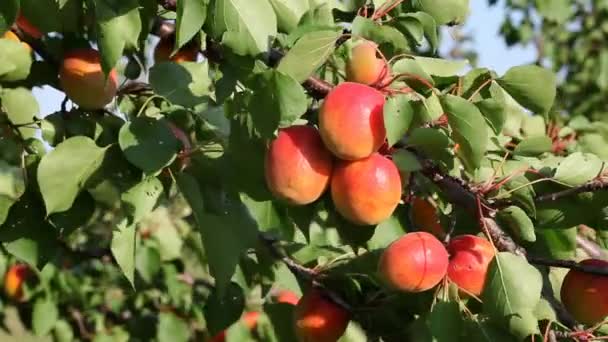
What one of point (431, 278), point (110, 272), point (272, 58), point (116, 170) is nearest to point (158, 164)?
point (116, 170)

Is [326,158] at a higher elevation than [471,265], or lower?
higher

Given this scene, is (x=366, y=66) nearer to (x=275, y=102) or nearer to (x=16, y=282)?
(x=275, y=102)

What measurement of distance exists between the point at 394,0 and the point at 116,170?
1.20ft

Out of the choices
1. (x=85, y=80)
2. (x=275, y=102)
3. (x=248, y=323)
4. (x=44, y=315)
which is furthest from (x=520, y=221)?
(x=44, y=315)

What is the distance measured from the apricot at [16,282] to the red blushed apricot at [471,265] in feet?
6.18

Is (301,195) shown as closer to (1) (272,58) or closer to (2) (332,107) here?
(2) (332,107)

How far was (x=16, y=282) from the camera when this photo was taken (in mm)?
2648

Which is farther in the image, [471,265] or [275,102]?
[471,265]

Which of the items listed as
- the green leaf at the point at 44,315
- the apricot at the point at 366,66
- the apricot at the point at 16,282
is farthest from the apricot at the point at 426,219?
the apricot at the point at 16,282

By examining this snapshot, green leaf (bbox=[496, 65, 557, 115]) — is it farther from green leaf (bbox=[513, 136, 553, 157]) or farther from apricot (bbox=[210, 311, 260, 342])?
apricot (bbox=[210, 311, 260, 342])

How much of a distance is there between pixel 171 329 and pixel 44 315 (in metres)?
0.45

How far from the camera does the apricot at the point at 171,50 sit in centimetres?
130

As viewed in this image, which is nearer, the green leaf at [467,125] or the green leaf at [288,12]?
the green leaf at [467,125]

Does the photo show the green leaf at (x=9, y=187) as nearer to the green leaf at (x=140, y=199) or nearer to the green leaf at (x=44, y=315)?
the green leaf at (x=140, y=199)
